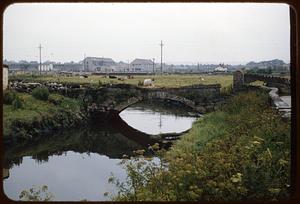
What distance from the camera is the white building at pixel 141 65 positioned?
228cm

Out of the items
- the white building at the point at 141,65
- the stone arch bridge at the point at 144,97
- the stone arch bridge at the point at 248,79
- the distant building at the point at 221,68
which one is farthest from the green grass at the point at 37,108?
the stone arch bridge at the point at 248,79

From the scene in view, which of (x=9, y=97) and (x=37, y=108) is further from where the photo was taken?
(x=37, y=108)

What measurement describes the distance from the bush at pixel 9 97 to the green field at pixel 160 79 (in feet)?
0.84

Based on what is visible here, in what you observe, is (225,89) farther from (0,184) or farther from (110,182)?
(0,184)

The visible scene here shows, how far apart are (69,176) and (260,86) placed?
1368mm

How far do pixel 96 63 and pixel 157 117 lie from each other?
56 cm

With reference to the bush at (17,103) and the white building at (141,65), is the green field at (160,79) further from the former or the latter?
the bush at (17,103)

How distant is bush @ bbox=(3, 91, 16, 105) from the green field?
26cm

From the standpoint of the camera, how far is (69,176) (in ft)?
7.33

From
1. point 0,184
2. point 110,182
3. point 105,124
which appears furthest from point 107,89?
point 0,184

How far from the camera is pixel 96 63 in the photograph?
7.48ft

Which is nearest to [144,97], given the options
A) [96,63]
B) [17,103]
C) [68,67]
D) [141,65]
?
[141,65]

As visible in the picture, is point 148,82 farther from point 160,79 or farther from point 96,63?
point 96,63

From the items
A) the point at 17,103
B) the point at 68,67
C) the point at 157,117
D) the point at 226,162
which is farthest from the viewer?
the point at 157,117
